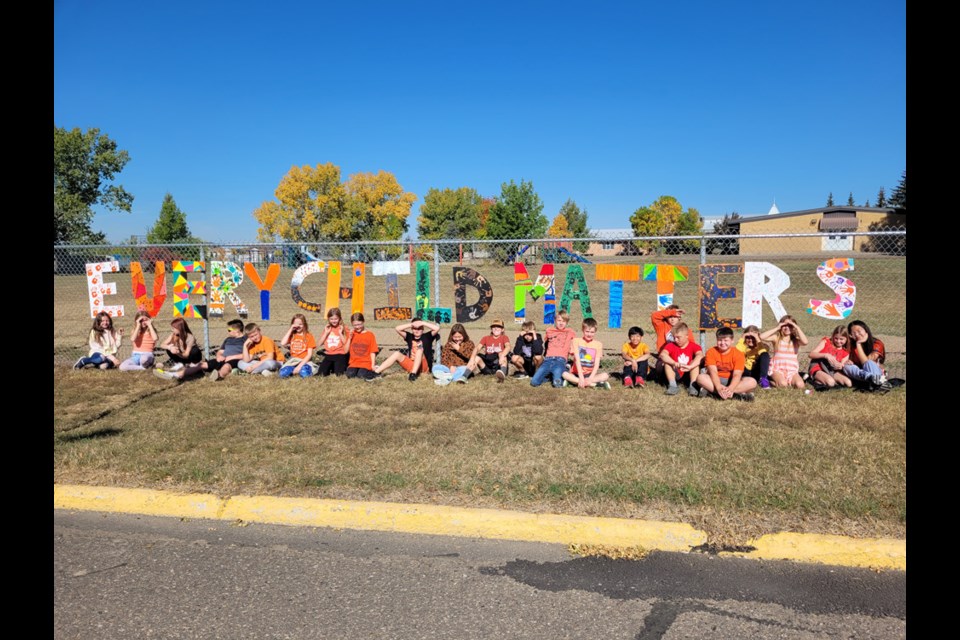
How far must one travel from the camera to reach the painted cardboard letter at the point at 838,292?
8.63m

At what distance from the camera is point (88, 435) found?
20.8ft

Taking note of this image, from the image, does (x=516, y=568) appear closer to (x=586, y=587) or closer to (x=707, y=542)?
(x=586, y=587)

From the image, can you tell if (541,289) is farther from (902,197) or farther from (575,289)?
(902,197)

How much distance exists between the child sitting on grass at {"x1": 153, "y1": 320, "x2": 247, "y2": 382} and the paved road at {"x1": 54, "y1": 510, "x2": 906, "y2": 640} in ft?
17.4

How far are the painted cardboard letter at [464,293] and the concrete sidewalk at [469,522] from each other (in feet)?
17.8

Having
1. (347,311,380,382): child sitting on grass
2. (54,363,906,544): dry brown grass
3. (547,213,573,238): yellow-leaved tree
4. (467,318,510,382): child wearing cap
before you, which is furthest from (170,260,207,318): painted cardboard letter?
(547,213,573,238): yellow-leaved tree

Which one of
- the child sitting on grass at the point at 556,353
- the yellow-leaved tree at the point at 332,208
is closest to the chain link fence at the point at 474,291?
the child sitting on grass at the point at 556,353

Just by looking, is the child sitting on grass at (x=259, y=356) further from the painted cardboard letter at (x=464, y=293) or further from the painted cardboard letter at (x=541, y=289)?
the painted cardboard letter at (x=541, y=289)

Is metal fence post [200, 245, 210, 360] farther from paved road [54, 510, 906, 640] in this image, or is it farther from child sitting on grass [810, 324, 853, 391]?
child sitting on grass [810, 324, 853, 391]

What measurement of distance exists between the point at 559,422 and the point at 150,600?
420cm

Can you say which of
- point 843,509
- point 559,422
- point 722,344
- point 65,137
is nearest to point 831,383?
point 722,344

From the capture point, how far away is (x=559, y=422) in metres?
6.69

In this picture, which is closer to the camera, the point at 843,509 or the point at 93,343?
the point at 843,509
